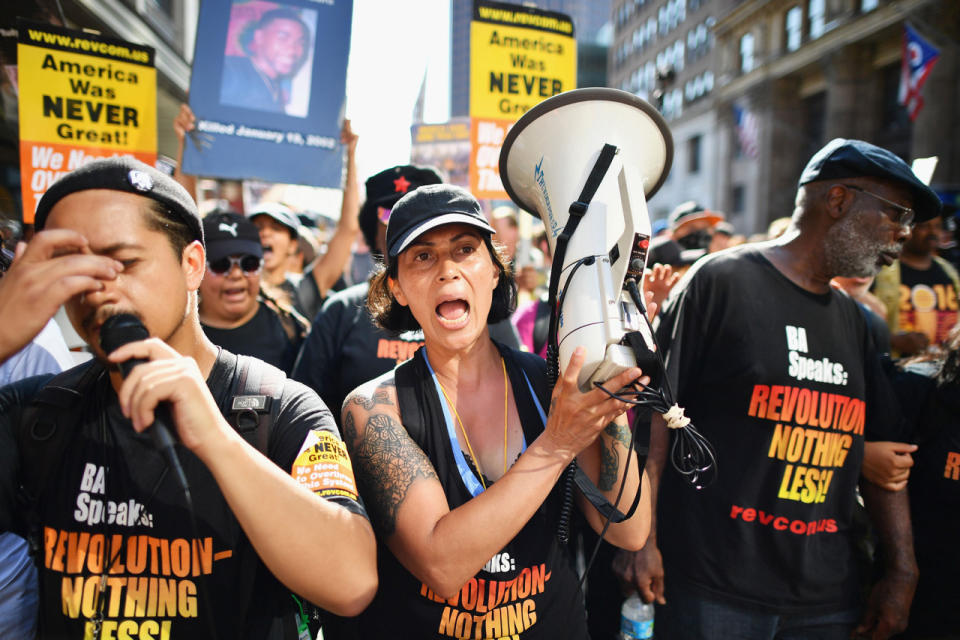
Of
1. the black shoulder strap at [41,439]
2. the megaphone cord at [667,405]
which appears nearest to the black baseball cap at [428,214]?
the megaphone cord at [667,405]

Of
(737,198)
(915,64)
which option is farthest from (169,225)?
(737,198)

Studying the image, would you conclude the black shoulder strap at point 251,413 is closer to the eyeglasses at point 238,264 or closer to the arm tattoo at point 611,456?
the arm tattoo at point 611,456

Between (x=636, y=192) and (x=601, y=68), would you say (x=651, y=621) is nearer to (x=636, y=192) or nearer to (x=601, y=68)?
(x=636, y=192)

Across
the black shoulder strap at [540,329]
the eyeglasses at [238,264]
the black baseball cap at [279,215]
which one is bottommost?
the black shoulder strap at [540,329]

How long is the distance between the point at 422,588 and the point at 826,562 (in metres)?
1.66

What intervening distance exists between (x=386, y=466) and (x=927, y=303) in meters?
4.66

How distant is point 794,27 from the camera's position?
2773 cm

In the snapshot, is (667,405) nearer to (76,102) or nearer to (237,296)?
(237,296)

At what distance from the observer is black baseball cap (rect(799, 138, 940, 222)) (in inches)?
89.7

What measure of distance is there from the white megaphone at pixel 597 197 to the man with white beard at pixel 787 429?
829mm

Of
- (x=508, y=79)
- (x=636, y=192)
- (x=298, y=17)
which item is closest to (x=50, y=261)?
(x=636, y=192)

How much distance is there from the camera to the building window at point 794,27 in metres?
27.2

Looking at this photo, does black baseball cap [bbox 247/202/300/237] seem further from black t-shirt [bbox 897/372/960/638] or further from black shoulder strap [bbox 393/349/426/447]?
black t-shirt [bbox 897/372/960/638]

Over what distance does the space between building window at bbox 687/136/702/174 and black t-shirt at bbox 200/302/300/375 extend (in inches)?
1499
